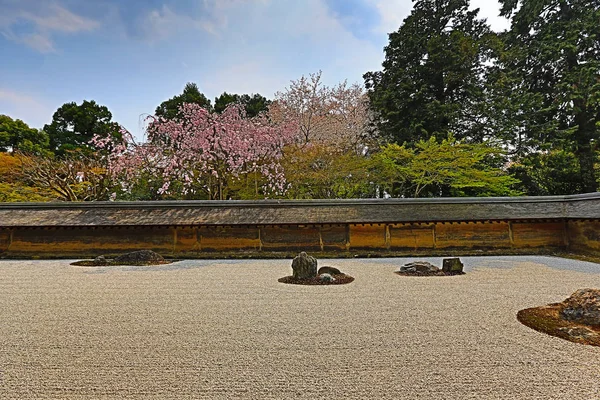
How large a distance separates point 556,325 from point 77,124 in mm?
30167

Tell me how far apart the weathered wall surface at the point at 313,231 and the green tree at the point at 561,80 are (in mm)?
6479

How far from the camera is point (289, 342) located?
343 cm

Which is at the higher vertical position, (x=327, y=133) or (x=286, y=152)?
(x=327, y=133)

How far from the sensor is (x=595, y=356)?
3004mm

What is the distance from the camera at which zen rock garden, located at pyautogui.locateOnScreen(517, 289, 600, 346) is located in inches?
135

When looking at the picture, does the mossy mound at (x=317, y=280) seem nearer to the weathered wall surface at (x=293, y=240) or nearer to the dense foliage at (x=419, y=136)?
the weathered wall surface at (x=293, y=240)

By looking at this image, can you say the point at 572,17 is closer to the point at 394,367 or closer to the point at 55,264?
the point at 394,367

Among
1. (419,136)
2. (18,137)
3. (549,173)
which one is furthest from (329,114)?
(18,137)

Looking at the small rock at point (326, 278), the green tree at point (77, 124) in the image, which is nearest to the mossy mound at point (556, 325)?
the small rock at point (326, 278)

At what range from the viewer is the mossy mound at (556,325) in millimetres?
3375

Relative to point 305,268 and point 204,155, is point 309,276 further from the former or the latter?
point 204,155

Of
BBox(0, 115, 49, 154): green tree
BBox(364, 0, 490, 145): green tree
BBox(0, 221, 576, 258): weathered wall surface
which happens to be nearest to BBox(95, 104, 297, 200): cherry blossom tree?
BBox(0, 221, 576, 258): weathered wall surface

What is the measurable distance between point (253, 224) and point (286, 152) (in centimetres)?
544

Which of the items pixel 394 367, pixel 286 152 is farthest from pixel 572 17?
pixel 394 367
